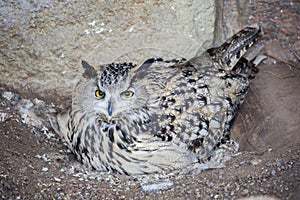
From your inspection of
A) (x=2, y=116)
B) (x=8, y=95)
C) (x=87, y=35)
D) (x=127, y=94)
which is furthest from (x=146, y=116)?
(x=8, y=95)

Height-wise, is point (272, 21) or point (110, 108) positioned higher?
point (272, 21)

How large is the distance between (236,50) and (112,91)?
4.48 feet

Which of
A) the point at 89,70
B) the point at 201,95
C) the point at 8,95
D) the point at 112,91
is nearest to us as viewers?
the point at 112,91

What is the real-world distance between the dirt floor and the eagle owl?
14 cm

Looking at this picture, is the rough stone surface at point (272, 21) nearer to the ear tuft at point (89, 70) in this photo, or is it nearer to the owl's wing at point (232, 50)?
the owl's wing at point (232, 50)

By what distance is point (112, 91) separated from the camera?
3.71 metres

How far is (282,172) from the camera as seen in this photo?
3486mm

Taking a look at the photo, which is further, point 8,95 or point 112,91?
point 8,95

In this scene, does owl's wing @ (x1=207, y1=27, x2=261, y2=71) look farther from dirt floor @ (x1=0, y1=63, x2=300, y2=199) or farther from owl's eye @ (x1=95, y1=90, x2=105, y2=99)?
owl's eye @ (x1=95, y1=90, x2=105, y2=99)

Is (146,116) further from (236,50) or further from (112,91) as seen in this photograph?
(236,50)

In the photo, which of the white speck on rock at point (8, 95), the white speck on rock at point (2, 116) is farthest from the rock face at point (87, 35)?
the white speck on rock at point (2, 116)

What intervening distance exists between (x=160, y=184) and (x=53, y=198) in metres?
0.71

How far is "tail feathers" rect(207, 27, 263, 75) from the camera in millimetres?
4605

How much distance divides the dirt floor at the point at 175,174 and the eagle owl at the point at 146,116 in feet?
0.47
